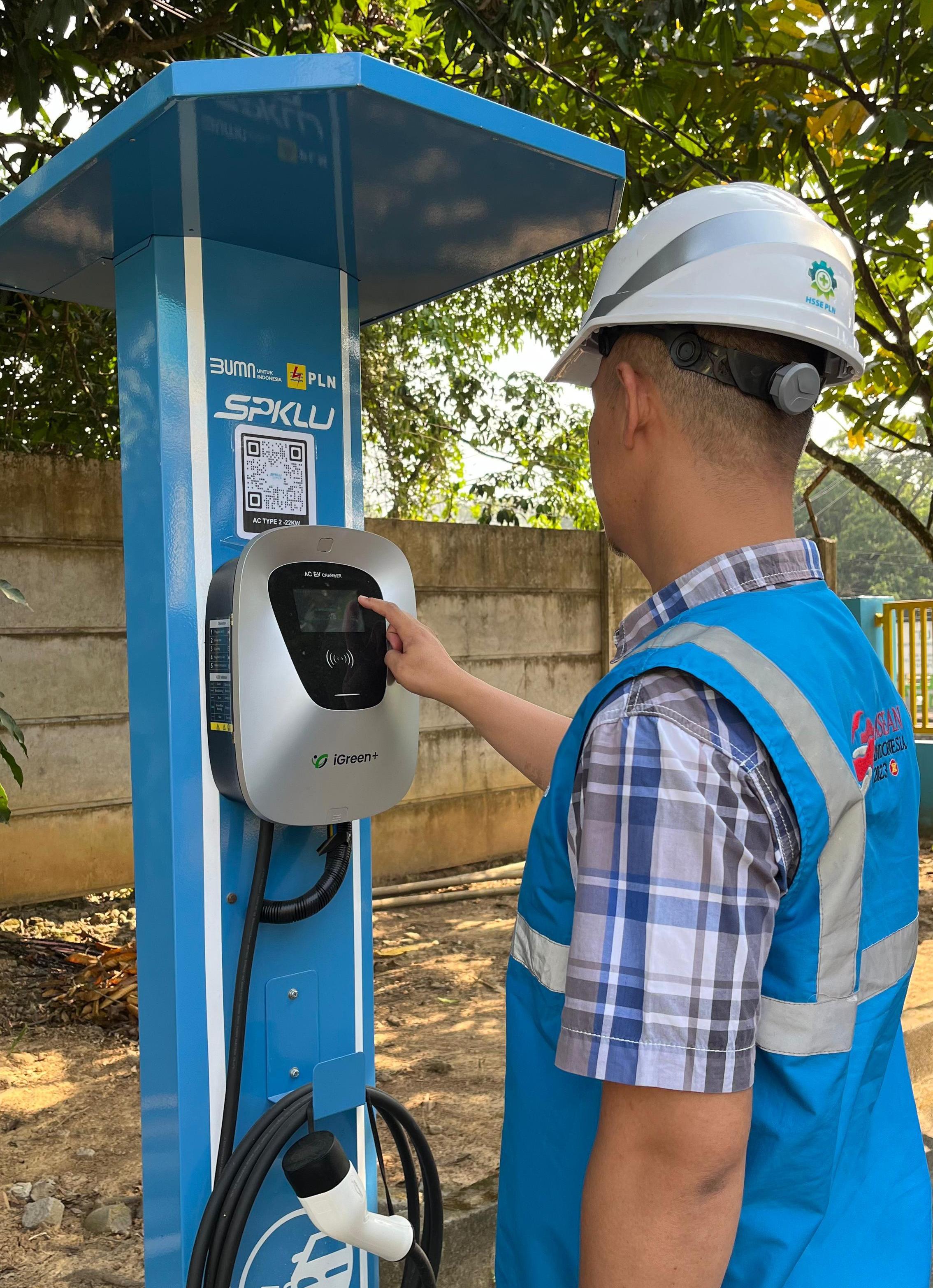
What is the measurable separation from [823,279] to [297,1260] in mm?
1513

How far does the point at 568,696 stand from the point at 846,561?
4691 centimetres

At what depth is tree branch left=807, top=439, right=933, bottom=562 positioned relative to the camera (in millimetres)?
5605

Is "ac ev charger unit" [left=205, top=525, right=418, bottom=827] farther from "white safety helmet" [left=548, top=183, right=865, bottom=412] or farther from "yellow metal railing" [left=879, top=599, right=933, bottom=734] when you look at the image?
"yellow metal railing" [left=879, top=599, right=933, bottom=734]

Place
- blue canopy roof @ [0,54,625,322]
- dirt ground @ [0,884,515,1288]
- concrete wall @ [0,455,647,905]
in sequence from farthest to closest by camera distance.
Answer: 1. concrete wall @ [0,455,647,905]
2. dirt ground @ [0,884,515,1288]
3. blue canopy roof @ [0,54,625,322]

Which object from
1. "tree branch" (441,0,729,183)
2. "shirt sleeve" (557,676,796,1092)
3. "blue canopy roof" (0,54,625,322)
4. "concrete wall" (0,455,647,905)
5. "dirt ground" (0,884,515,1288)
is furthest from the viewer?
"concrete wall" (0,455,647,905)

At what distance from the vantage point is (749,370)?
3.28 ft

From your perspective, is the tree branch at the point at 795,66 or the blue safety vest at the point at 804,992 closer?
the blue safety vest at the point at 804,992

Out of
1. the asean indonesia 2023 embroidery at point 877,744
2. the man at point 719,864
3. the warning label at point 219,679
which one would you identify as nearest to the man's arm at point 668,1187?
the man at point 719,864

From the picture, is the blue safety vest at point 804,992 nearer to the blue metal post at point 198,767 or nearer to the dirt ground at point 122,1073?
the blue metal post at point 198,767

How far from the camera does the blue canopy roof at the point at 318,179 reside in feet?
3.76

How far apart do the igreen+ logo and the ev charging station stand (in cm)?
40

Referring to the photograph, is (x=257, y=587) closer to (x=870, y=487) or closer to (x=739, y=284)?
(x=739, y=284)

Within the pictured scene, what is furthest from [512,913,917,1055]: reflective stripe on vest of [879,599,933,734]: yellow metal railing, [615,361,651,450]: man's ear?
[879,599,933,734]: yellow metal railing

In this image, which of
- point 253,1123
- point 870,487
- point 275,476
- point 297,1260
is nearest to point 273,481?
point 275,476
